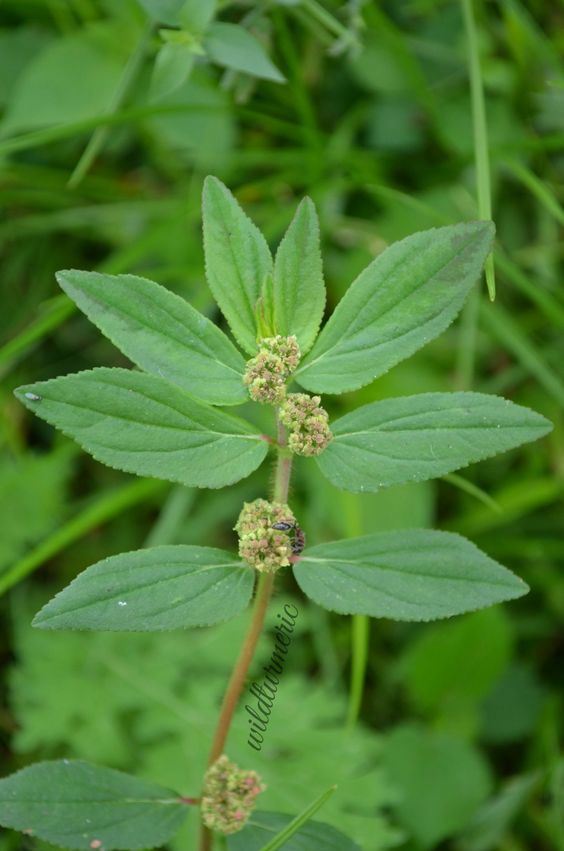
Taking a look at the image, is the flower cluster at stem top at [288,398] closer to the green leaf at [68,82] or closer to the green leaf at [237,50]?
the green leaf at [237,50]

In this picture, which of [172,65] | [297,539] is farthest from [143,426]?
[172,65]

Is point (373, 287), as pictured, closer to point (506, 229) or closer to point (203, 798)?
point (203, 798)

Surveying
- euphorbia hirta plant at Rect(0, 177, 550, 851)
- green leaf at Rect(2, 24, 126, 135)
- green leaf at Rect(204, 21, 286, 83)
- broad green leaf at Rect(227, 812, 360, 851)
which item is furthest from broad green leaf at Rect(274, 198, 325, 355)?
green leaf at Rect(2, 24, 126, 135)

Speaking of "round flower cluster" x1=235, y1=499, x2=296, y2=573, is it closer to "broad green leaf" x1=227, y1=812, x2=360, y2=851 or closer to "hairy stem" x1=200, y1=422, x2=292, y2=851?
"hairy stem" x1=200, y1=422, x2=292, y2=851

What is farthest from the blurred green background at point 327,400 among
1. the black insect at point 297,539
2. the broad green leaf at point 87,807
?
the black insect at point 297,539

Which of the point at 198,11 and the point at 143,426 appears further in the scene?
the point at 198,11

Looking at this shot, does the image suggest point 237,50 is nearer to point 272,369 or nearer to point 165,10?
point 165,10
